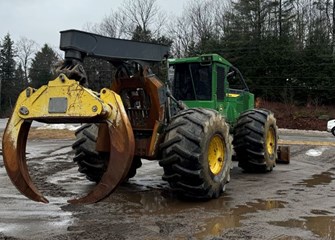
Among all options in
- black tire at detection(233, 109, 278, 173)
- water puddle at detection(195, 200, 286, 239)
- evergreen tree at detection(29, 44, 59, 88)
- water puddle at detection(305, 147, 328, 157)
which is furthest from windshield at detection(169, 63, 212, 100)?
evergreen tree at detection(29, 44, 59, 88)

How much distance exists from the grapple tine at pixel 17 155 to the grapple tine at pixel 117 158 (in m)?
0.69

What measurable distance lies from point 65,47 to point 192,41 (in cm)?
4969

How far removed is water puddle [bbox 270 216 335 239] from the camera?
5.15 metres

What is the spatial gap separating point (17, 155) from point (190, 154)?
2.30 metres

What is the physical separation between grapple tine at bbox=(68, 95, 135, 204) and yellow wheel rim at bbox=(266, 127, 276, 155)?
18.9ft

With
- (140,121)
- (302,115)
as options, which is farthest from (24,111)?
(302,115)

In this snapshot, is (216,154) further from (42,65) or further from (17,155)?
(42,65)

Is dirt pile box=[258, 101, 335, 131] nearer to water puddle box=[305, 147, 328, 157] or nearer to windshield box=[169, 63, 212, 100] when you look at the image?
water puddle box=[305, 147, 328, 157]

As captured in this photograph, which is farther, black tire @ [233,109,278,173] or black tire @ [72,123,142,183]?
black tire @ [233,109,278,173]

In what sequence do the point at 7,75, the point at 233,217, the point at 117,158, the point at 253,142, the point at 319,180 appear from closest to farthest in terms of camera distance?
1. the point at 117,158
2. the point at 233,217
3. the point at 319,180
4. the point at 253,142
5. the point at 7,75

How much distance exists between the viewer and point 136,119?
724 cm

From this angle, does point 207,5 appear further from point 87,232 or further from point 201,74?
point 87,232

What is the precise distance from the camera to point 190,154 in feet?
20.5

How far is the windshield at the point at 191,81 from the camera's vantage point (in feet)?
30.8
